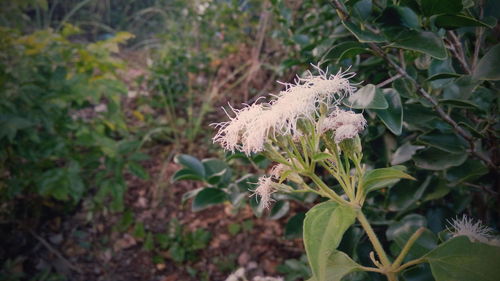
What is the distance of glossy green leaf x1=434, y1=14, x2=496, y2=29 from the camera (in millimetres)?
565

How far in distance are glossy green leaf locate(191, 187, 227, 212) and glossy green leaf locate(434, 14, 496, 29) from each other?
23.3 inches

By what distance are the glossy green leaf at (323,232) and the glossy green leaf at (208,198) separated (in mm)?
459

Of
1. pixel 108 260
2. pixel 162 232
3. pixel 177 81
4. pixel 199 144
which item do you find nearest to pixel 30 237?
pixel 108 260

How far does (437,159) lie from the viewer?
2.49ft

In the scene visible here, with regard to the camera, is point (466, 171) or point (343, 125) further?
point (466, 171)

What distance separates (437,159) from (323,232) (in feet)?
1.54

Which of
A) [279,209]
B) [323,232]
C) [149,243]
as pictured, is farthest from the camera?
[149,243]

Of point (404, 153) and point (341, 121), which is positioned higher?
point (341, 121)

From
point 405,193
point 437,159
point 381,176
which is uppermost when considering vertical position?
point 381,176

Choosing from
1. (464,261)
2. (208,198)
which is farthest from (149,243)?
(464,261)

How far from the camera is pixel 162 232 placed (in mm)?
1738

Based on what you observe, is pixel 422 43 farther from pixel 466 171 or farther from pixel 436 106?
pixel 466 171

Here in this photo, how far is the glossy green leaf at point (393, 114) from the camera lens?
58 centimetres

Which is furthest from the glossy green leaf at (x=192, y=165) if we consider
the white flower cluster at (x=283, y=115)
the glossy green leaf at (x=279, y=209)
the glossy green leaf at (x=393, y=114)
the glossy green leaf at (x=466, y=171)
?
the glossy green leaf at (x=466, y=171)
